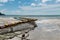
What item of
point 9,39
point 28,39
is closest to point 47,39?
point 28,39

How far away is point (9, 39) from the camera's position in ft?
33.2

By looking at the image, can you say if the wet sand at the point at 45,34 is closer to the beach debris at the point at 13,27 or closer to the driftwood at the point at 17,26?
the beach debris at the point at 13,27

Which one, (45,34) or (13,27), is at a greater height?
(13,27)

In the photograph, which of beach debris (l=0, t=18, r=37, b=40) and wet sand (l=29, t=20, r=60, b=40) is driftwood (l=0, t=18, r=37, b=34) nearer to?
beach debris (l=0, t=18, r=37, b=40)

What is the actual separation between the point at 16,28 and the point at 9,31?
62.4 inches

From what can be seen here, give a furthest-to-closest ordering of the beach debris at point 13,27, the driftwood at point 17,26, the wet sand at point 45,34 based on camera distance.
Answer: the driftwood at point 17,26 < the wet sand at point 45,34 < the beach debris at point 13,27

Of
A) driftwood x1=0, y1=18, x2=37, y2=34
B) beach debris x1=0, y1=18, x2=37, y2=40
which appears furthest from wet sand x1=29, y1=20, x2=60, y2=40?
driftwood x1=0, y1=18, x2=37, y2=34

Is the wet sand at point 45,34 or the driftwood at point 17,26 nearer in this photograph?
the wet sand at point 45,34

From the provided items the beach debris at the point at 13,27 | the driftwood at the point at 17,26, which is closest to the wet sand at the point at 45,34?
the beach debris at the point at 13,27

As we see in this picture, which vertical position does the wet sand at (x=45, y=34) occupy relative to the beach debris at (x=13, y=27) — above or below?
below

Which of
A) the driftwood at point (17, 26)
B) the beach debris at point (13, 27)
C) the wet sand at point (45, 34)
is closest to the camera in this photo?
the beach debris at point (13, 27)

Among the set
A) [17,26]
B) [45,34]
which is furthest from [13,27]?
[45,34]

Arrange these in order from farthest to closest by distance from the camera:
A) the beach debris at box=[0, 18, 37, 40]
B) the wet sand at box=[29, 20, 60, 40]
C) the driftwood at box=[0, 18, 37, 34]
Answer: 1. the driftwood at box=[0, 18, 37, 34]
2. the wet sand at box=[29, 20, 60, 40]
3. the beach debris at box=[0, 18, 37, 40]

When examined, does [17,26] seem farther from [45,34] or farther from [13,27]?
[45,34]
